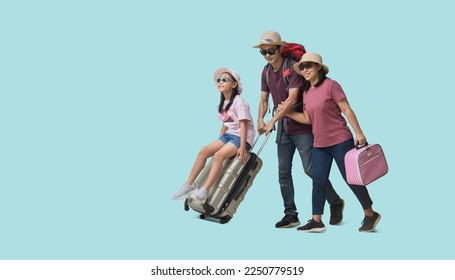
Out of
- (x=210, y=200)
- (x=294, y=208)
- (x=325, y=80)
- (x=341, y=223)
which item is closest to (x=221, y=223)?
(x=210, y=200)

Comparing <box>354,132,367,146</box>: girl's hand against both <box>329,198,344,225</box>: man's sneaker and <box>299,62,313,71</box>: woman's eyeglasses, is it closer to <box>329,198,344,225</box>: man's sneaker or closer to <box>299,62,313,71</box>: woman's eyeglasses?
<box>299,62,313,71</box>: woman's eyeglasses

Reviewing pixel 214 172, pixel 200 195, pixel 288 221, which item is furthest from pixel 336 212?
pixel 200 195

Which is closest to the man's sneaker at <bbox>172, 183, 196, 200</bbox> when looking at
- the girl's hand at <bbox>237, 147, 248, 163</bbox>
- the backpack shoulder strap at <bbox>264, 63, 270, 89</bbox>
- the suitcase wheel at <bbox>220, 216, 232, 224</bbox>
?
the suitcase wheel at <bbox>220, 216, 232, 224</bbox>

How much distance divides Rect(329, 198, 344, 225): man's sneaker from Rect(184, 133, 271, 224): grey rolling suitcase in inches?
40.1

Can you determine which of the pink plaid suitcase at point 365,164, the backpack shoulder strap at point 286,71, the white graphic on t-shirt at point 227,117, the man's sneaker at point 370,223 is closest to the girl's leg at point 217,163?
the white graphic on t-shirt at point 227,117

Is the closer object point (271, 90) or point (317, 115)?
point (317, 115)

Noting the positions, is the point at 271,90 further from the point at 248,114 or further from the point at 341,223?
the point at 341,223

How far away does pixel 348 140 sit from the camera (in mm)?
7289

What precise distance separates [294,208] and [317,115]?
1.30 metres

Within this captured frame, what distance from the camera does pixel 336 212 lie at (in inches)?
313

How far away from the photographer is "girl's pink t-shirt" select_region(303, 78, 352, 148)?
7.23m

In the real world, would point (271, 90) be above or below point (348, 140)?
above

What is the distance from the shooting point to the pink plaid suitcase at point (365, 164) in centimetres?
704

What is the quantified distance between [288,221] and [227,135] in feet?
4.16
